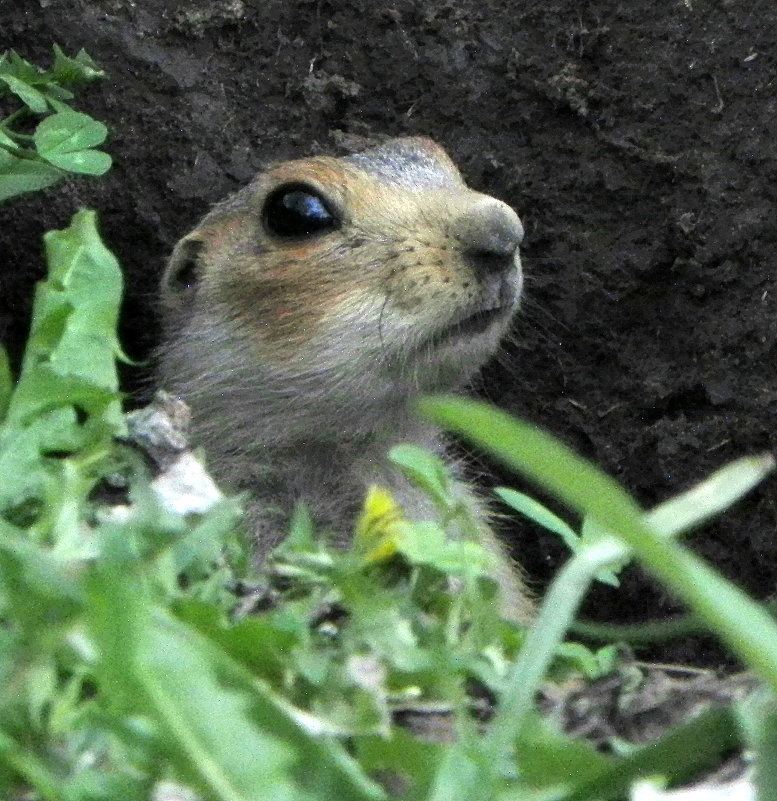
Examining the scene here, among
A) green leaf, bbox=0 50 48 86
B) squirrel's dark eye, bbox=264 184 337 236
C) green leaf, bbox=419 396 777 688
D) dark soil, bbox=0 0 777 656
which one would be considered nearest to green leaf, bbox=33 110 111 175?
green leaf, bbox=0 50 48 86

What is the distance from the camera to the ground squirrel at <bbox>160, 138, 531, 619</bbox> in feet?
13.9

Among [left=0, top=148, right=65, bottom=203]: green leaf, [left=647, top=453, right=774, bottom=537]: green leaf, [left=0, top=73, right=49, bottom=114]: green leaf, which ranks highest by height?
[left=0, top=73, right=49, bottom=114]: green leaf

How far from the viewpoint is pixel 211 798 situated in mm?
1759

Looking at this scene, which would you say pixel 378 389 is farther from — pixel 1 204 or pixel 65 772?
pixel 65 772

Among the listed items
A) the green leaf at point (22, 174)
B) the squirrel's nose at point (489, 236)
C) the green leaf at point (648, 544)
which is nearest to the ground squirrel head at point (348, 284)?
the squirrel's nose at point (489, 236)

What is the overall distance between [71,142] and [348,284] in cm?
96

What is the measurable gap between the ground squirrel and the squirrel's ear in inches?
2.8

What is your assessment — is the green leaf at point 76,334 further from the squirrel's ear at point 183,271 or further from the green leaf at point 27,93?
the squirrel's ear at point 183,271

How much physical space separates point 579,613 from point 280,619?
12.6ft

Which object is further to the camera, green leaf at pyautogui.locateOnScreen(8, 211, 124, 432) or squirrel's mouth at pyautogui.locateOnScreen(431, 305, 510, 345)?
squirrel's mouth at pyautogui.locateOnScreen(431, 305, 510, 345)

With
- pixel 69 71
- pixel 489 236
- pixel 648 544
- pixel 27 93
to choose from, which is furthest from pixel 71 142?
Answer: pixel 648 544

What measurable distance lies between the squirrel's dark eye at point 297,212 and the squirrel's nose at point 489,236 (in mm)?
623

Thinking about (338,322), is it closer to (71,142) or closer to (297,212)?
(297,212)

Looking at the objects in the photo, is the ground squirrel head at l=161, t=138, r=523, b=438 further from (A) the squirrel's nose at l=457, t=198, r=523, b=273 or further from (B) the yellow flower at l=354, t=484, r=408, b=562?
(B) the yellow flower at l=354, t=484, r=408, b=562
